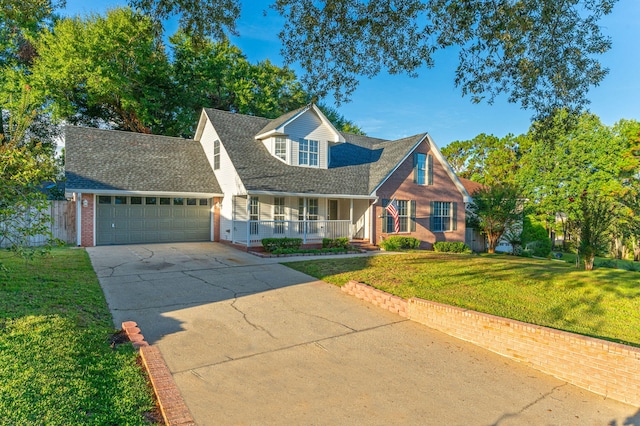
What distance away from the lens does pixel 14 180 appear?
191 inches

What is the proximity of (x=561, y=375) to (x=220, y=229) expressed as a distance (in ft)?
51.5

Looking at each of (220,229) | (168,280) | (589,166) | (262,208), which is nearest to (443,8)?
(168,280)

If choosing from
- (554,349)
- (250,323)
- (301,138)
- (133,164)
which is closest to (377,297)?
(250,323)

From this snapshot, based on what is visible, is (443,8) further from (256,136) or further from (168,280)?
(256,136)

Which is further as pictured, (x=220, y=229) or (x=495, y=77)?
(x=220, y=229)

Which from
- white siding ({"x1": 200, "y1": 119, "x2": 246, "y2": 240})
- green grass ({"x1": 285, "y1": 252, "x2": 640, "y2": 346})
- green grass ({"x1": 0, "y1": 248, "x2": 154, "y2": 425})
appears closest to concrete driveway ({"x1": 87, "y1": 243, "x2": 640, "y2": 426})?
green grass ({"x1": 0, "y1": 248, "x2": 154, "y2": 425})

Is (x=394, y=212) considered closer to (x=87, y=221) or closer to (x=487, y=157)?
(x=87, y=221)

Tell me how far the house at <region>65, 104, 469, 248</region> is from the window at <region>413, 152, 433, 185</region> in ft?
0.19

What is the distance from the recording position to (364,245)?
18219mm

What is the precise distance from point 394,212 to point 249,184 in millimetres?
7366

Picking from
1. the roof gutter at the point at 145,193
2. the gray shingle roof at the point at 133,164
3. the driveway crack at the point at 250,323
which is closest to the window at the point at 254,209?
the roof gutter at the point at 145,193

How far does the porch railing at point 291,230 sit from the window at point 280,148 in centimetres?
343

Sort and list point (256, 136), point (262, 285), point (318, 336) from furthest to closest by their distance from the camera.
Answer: point (256, 136) < point (262, 285) < point (318, 336)

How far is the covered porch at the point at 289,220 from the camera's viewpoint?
1655 centimetres
